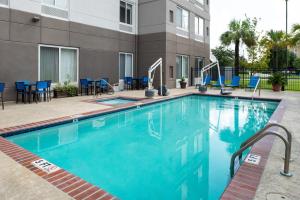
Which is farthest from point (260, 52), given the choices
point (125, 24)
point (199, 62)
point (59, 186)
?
point (59, 186)

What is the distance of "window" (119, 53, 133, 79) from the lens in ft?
53.4

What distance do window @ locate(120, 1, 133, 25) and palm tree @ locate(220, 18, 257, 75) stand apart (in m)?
10.8

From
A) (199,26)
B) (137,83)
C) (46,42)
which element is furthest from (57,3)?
(199,26)

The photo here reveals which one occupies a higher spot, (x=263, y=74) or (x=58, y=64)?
(x=263, y=74)

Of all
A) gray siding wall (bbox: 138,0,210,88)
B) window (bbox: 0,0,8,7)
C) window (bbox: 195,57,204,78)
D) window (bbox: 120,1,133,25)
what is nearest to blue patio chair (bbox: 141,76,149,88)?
gray siding wall (bbox: 138,0,210,88)

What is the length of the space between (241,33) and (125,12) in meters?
12.0

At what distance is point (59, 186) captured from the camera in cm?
303

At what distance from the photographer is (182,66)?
1944 centimetres

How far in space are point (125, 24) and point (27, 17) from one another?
726 cm

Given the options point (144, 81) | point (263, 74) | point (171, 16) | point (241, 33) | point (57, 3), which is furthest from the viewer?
point (263, 74)

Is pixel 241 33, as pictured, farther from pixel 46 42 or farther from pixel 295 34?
pixel 46 42

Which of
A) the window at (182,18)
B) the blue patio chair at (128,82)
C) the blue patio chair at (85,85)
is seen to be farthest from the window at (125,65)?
the window at (182,18)

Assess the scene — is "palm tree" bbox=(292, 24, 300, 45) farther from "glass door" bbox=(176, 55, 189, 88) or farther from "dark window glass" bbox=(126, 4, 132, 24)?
"dark window glass" bbox=(126, 4, 132, 24)

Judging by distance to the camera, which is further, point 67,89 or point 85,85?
point 85,85
